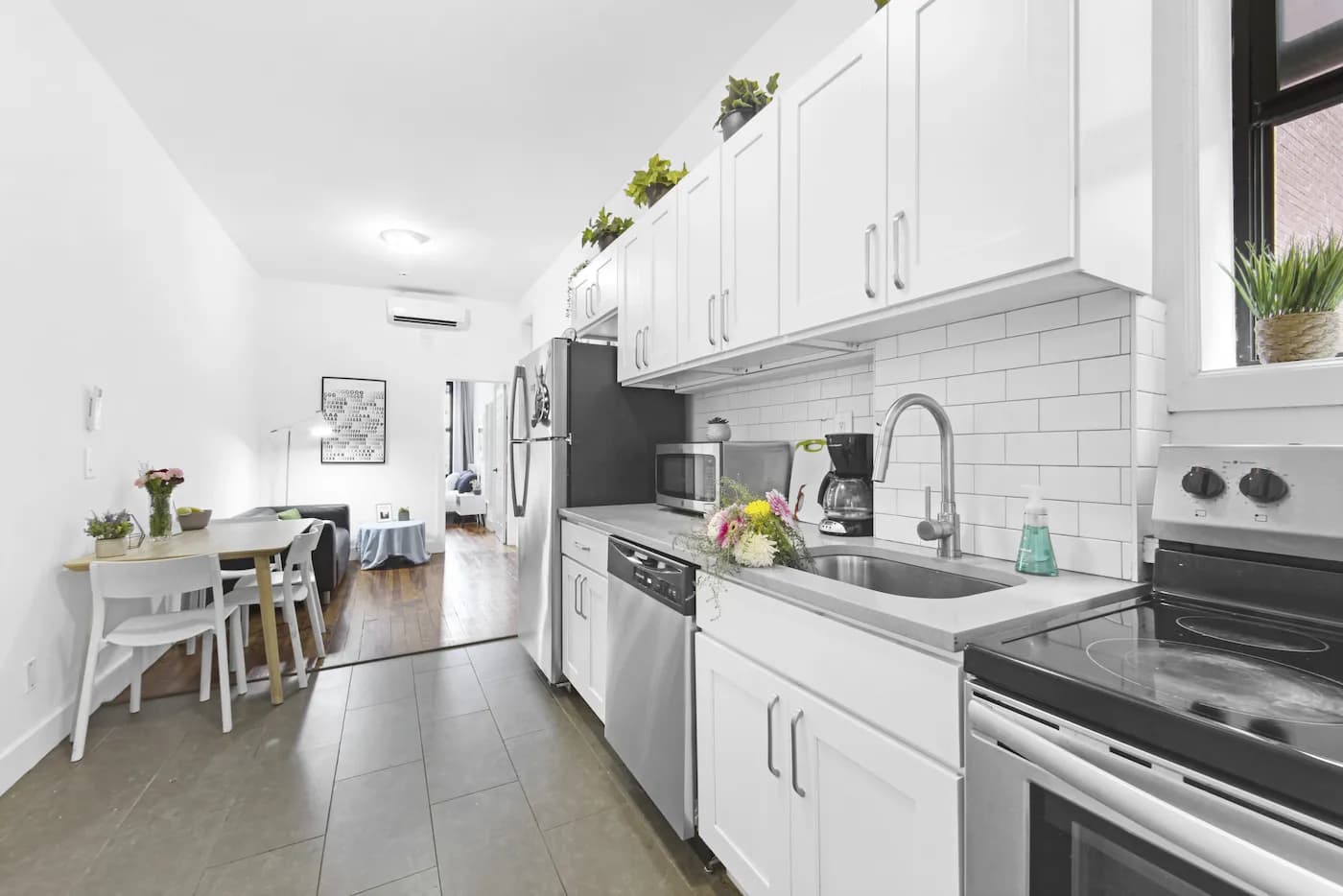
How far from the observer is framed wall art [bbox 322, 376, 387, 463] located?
20.3 feet

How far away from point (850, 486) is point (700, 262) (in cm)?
99

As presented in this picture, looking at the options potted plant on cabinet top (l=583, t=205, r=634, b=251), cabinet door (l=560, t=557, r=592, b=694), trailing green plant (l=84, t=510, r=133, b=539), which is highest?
potted plant on cabinet top (l=583, t=205, r=634, b=251)

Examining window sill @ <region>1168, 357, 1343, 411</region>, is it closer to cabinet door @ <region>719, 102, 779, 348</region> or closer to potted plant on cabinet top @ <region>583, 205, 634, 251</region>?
cabinet door @ <region>719, 102, 779, 348</region>

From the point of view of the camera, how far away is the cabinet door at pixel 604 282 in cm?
291

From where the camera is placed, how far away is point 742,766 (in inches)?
54.4

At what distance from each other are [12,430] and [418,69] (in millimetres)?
2248

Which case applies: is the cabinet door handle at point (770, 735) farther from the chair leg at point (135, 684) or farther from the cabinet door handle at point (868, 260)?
the chair leg at point (135, 684)

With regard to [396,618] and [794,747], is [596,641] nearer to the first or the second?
[794,747]

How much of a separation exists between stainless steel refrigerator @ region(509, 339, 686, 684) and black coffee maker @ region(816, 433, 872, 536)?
1270 mm

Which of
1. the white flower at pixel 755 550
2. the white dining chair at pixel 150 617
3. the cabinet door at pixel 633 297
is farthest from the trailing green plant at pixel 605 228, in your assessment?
the white dining chair at pixel 150 617

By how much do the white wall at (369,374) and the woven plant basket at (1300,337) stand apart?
661cm

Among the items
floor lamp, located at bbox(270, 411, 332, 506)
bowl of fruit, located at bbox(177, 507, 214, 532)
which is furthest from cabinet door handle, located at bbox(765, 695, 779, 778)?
floor lamp, located at bbox(270, 411, 332, 506)

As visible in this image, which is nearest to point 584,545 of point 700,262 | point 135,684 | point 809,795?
point 700,262

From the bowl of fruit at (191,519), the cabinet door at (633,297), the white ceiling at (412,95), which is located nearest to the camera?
the white ceiling at (412,95)
